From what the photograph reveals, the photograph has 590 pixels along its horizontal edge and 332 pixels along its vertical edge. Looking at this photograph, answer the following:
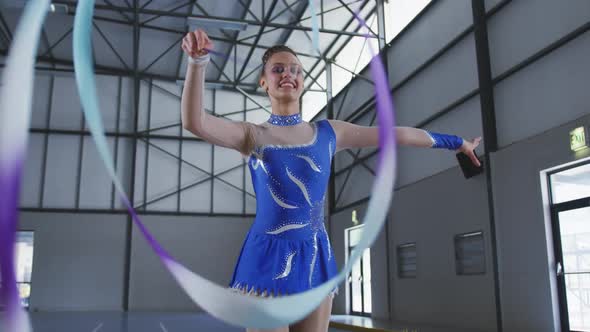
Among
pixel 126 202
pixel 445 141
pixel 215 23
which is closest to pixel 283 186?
pixel 126 202

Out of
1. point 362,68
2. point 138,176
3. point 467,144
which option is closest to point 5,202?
point 467,144

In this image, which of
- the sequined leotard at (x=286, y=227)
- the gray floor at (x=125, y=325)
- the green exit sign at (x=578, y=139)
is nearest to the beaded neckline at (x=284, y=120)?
the sequined leotard at (x=286, y=227)

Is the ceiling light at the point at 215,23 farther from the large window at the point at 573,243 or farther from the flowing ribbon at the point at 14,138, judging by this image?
the flowing ribbon at the point at 14,138

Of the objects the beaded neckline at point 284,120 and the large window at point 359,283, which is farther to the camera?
the large window at point 359,283

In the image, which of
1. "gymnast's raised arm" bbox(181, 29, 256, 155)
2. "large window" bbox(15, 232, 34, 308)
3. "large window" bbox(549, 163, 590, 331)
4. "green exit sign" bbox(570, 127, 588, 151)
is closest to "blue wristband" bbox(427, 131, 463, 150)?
"gymnast's raised arm" bbox(181, 29, 256, 155)

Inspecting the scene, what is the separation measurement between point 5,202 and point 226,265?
1845 cm

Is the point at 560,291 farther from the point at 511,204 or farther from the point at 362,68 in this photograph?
the point at 362,68

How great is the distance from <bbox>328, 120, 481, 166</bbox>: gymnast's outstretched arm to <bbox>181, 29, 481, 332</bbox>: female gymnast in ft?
0.24

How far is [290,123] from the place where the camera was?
1.99 meters

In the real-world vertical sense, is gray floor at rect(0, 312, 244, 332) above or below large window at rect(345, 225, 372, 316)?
below

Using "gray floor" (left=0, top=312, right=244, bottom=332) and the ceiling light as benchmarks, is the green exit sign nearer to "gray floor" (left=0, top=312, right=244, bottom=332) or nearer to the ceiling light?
"gray floor" (left=0, top=312, right=244, bottom=332)

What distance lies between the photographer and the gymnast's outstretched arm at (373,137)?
209 centimetres

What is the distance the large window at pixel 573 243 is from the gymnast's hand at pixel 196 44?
708 centimetres

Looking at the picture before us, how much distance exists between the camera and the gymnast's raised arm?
1.55 metres
